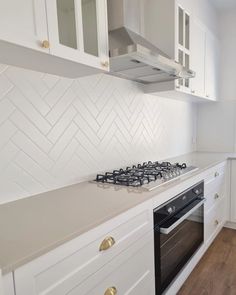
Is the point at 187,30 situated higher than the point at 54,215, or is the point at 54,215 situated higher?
the point at 187,30

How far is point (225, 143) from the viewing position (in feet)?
10.7

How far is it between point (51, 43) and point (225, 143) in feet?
9.52

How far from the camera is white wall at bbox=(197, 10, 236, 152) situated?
3.19 m

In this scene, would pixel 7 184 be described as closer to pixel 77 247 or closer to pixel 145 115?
pixel 77 247

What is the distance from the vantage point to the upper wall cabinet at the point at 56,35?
0.86 metres

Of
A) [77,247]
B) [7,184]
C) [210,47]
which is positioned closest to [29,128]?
[7,184]

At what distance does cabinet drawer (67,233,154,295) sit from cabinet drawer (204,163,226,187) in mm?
1102

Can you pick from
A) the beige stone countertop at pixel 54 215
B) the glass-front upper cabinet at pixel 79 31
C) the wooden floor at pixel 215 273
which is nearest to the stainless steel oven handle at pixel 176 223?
the beige stone countertop at pixel 54 215

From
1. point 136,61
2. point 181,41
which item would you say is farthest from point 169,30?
point 136,61

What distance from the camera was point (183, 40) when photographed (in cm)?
212

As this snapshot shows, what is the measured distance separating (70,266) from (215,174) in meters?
1.97

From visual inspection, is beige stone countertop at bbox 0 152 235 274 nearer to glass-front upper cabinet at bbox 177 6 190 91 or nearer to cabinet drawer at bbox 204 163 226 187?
cabinet drawer at bbox 204 163 226 187

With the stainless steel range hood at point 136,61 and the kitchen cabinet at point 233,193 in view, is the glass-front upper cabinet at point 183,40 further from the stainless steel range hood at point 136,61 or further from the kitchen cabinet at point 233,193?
the kitchen cabinet at point 233,193

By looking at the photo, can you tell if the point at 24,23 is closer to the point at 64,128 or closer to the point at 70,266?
the point at 64,128
